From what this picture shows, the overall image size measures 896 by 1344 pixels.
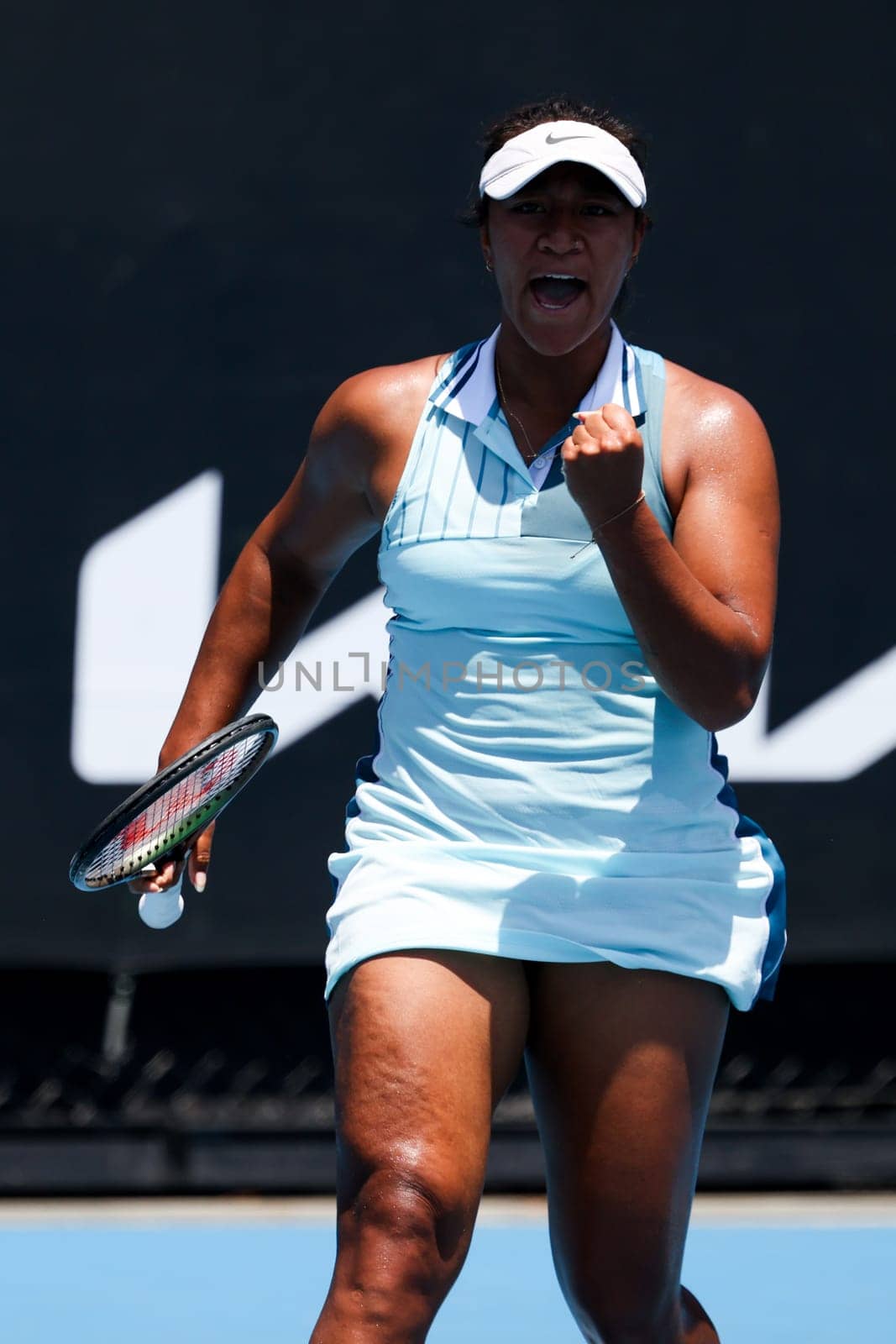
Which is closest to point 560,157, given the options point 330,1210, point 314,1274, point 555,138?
point 555,138

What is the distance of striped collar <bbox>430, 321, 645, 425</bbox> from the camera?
2010 millimetres

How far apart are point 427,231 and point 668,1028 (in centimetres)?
207

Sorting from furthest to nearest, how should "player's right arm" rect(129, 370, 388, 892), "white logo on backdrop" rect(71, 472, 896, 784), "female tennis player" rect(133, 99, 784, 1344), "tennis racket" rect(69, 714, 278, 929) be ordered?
"white logo on backdrop" rect(71, 472, 896, 784) → "player's right arm" rect(129, 370, 388, 892) → "tennis racket" rect(69, 714, 278, 929) → "female tennis player" rect(133, 99, 784, 1344)

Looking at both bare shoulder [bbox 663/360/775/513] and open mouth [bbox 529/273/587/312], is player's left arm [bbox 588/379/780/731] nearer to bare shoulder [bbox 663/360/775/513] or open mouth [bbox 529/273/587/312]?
bare shoulder [bbox 663/360/775/513]

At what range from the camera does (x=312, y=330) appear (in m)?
3.55

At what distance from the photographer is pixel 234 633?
2262 mm

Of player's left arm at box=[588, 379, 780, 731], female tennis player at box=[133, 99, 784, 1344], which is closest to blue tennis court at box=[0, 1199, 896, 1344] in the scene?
female tennis player at box=[133, 99, 784, 1344]

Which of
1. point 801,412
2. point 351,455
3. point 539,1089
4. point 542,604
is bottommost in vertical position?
point 539,1089

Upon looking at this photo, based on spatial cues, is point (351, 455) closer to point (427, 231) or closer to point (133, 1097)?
point (427, 231)

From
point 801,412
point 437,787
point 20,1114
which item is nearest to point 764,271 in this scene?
point 801,412

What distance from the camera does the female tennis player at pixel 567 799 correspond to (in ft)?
6.12

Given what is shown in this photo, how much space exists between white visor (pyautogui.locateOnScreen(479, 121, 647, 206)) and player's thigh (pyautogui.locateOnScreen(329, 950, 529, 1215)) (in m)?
0.82

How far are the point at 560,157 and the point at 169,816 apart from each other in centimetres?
84

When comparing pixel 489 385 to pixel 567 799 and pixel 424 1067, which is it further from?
pixel 424 1067
